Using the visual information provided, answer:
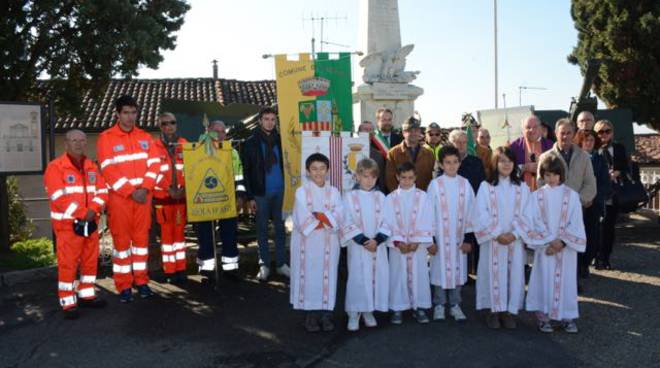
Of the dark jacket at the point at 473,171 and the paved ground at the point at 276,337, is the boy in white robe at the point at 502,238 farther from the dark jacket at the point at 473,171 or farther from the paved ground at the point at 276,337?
the dark jacket at the point at 473,171

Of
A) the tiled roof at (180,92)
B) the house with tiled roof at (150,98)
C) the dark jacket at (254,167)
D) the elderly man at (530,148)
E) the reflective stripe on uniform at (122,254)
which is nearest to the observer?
the reflective stripe on uniform at (122,254)

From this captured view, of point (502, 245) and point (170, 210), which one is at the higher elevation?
point (170, 210)

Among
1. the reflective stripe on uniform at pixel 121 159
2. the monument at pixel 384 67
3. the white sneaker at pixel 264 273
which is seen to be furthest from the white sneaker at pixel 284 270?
the monument at pixel 384 67

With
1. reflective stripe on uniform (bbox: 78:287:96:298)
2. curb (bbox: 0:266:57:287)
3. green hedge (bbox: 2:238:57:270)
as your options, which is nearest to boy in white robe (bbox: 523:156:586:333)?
reflective stripe on uniform (bbox: 78:287:96:298)

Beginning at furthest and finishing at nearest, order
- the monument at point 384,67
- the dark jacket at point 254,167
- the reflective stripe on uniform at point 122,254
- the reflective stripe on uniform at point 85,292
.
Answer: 1. the monument at point 384,67
2. the dark jacket at point 254,167
3. the reflective stripe on uniform at point 122,254
4. the reflective stripe on uniform at point 85,292

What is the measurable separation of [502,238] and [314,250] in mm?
1676

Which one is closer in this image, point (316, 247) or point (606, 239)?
point (316, 247)

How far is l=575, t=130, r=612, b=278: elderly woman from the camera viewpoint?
6.89m

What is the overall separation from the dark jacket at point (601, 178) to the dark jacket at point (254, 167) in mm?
3944

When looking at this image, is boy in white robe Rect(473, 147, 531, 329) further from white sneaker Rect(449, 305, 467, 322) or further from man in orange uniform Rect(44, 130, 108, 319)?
man in orange uniform Rect(44, 130, 108, 319)

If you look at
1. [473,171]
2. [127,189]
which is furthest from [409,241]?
[127,189]

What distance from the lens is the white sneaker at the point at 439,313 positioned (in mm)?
5535

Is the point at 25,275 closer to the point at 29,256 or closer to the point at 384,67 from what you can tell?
the point at 29,256

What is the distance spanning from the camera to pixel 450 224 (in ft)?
18.4
